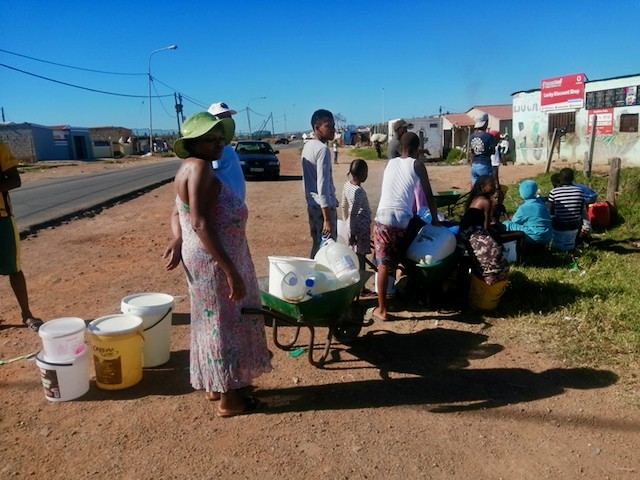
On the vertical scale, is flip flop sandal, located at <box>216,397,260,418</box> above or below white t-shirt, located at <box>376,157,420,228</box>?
below

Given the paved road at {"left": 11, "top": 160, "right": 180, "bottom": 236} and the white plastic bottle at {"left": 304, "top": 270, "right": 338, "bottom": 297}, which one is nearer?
the white plastic bottle at {"left": 304, "top": 270, "right": 338, "bottom": 297}

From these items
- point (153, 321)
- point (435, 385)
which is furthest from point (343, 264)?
point (153, 321)

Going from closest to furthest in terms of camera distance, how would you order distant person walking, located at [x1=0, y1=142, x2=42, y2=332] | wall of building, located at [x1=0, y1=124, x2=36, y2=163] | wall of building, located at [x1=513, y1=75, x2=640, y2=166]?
distant person walking, located at [x1=0, y1=142, x2=42, y2=332] < wall of building, located at [x1=513, y1=75, x2=640, y2=166] < wall of building, located at [x1=0, y1=124, x2=36, y2=163]

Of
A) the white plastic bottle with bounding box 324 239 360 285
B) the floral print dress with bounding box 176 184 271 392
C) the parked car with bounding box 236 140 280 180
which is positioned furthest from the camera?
the parked car with bounding box 236 140 280 180

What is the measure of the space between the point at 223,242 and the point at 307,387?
1.33 meters

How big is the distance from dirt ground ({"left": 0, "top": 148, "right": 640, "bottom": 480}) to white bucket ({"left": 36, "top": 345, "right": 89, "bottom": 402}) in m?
0.08

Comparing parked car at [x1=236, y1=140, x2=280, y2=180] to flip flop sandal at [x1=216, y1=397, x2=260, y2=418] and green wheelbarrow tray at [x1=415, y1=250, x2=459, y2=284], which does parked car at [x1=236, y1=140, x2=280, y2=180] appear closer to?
green wheelbarrow tray at [x1=415, y1=250, x2=459, y2=284]

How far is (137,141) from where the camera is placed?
61.9 meters

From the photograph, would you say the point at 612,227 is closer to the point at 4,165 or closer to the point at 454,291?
the point at 454,291

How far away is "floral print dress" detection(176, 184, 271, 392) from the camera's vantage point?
304 cm

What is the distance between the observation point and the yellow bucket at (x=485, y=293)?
4.92 metres

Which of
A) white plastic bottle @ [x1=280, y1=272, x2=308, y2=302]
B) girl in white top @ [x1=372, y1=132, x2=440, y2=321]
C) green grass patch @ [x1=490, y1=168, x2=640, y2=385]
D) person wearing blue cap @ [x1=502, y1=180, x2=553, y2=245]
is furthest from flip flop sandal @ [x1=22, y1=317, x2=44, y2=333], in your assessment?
person wearing blue cap @ [x1=502, y1=180, x2=553, y2=245]

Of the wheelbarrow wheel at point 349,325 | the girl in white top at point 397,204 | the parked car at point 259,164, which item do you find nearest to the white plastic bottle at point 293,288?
the wheelbarrow wheel at point 349,325

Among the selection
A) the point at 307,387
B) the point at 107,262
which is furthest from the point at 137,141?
the point at 307,387
